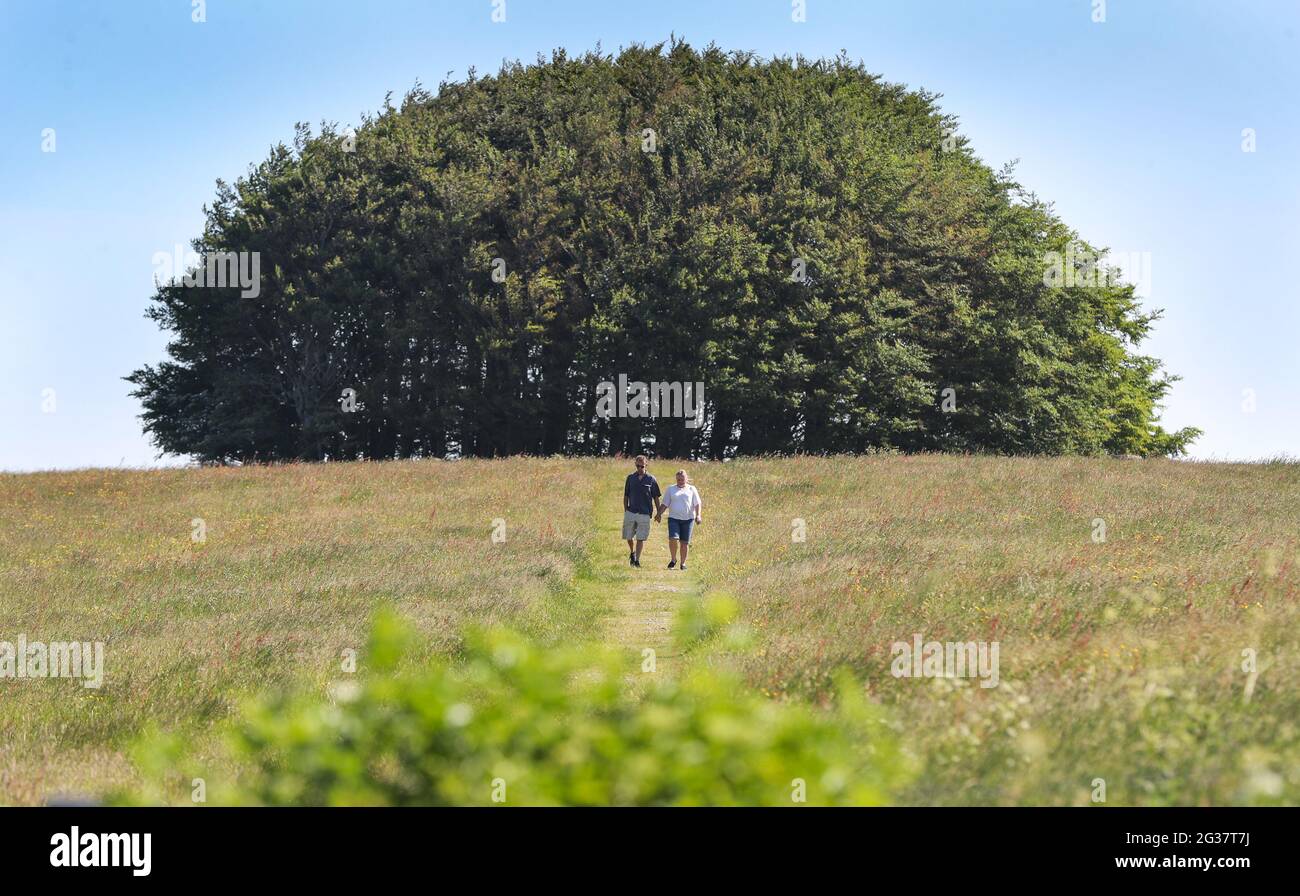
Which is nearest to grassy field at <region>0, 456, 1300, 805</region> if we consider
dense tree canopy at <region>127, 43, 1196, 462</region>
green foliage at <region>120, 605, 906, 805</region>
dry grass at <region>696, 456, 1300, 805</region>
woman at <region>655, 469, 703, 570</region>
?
dry grass at <region>696, 456, 1300, 805</region>

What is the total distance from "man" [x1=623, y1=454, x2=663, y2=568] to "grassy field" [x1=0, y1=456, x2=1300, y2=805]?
0.67 meters

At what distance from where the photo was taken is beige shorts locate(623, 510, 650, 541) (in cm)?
2216

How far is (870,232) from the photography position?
163 feet

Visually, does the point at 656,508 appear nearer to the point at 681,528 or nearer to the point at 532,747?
the point at 681,528

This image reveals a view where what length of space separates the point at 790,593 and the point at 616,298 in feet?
101

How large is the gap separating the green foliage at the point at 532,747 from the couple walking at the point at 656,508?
1622cm

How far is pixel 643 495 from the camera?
2212cm

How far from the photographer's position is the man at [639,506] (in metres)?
22.2

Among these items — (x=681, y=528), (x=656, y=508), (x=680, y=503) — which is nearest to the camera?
(x=680, y=503)

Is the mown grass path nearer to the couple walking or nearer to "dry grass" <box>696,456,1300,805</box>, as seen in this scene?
the couple walking

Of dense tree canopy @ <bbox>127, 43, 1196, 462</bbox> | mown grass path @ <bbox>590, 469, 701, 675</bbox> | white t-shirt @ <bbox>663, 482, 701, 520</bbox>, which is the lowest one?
mown grass path @ <bbox>590, 469, 701, 675</bbox>
